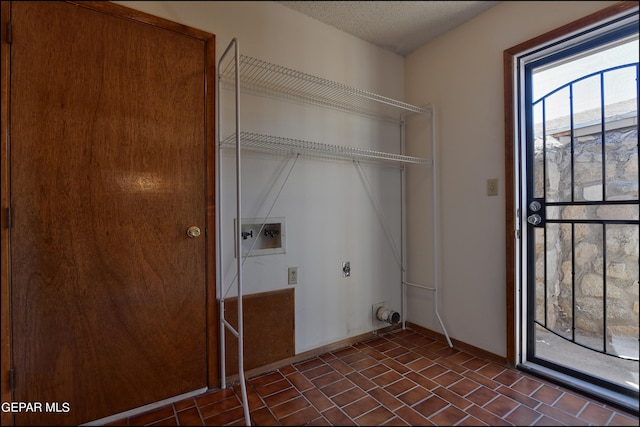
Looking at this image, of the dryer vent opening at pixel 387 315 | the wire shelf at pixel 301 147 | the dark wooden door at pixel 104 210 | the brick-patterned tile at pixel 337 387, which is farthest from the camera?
the dryer vent opening at pixel 387 315

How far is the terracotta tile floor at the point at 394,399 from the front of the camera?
1.36 m

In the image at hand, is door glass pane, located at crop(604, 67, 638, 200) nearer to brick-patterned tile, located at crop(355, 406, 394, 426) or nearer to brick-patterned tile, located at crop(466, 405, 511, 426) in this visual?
brick-patterned tile, located at crop(466, 405, 511, 426)

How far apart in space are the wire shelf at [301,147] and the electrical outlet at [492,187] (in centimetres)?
44

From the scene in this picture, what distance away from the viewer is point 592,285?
157 centimetres

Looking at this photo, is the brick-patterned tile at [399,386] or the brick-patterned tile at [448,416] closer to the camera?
the brick-patterned tile at [448,416]

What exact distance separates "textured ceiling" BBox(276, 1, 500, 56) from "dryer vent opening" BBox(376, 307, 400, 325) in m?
1.94

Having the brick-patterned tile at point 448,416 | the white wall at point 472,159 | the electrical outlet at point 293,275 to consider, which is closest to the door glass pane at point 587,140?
the white wall at point 472,159

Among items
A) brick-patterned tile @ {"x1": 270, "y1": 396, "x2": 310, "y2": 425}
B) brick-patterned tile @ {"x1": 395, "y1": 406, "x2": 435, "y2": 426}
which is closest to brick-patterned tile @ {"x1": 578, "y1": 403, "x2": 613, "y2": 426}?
brick-patterned tile @ {"x1": 395, "y1": 406, "x2": 435, "y2": 426}

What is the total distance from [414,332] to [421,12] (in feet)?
7.17

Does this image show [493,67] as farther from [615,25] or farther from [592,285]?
[592,285]

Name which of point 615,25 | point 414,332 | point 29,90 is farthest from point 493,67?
point 29,90

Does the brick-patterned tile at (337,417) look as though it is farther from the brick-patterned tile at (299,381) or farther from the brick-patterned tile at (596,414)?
the brick-patterned tile at (596,414)

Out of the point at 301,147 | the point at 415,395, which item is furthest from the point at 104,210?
the point at 415,395

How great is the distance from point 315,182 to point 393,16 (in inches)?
44.2
